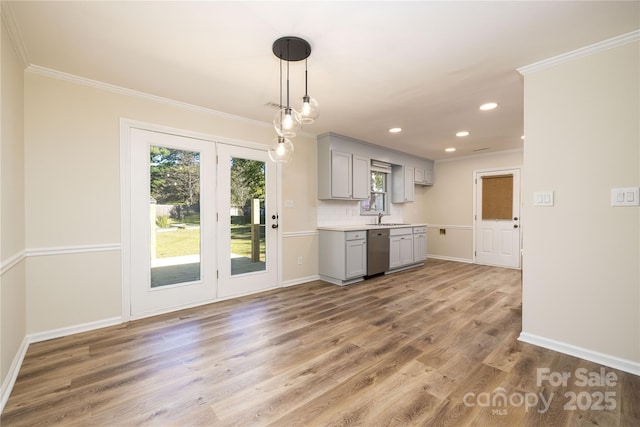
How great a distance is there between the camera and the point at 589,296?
7.29 feet

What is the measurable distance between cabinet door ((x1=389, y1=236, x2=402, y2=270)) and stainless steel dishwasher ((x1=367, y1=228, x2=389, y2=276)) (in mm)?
108

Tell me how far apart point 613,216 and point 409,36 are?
79.9 inches

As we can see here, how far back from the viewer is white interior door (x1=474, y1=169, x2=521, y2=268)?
576cm

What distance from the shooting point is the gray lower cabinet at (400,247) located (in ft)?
17.2

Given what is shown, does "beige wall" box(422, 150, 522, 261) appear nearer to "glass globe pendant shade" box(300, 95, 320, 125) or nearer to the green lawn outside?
the green lawn outside

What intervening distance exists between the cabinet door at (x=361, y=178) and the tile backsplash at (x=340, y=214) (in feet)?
1.14

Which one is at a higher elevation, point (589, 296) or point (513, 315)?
point (589, 296)

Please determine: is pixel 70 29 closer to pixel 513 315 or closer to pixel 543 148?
pixel 543 148

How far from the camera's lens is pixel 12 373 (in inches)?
77.9

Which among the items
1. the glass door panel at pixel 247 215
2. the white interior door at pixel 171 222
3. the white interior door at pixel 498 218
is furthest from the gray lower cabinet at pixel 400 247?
the white interior door at pixel 171 222

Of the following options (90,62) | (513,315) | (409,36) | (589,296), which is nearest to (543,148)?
(589,296)

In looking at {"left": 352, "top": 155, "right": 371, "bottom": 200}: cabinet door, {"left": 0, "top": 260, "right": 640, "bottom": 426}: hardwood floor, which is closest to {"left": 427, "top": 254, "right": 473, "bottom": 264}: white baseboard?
{"left": 352, "top": 155, "right": 371, "bottom": 200}: cabinet door

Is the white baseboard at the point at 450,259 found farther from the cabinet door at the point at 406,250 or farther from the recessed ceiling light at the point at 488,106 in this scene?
the recessed ceiling light at the point at 488,106

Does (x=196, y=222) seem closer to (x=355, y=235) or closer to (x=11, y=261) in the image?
(x=11, y=261)
